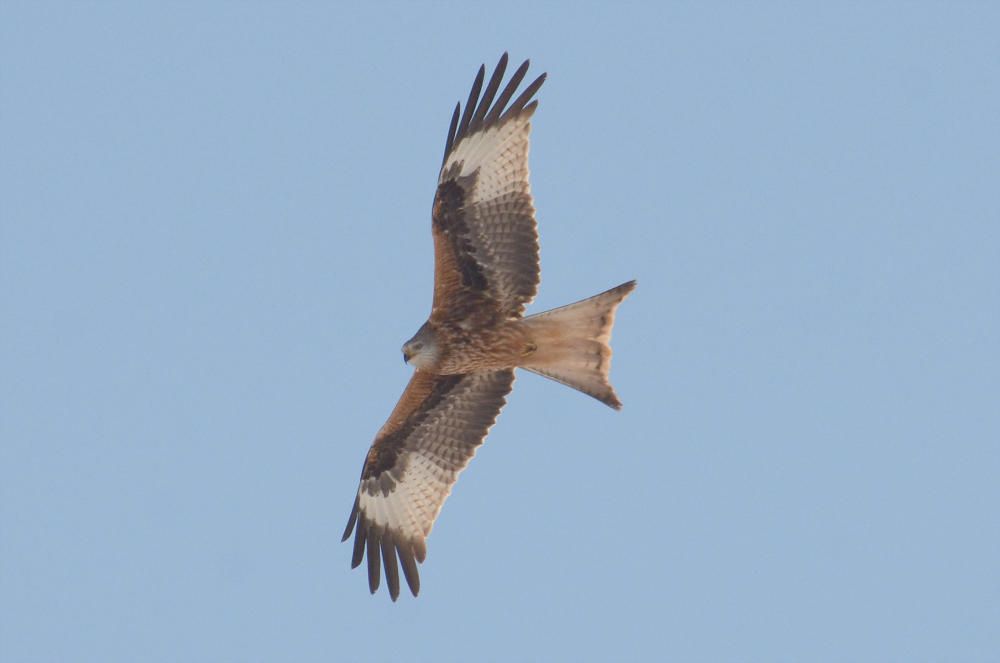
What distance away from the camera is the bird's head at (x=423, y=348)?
10719 mm

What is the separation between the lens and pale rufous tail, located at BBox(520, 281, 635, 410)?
34.0ft

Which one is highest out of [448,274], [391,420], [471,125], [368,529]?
[471,125]

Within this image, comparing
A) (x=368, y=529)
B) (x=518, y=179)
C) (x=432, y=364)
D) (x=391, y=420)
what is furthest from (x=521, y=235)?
(x=368, y=529)

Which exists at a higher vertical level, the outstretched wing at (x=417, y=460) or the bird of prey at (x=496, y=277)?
the bird of prey at (x=496, y=277)

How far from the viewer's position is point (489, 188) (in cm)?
1041

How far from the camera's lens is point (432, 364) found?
10.8 m

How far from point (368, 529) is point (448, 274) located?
84.1 inches

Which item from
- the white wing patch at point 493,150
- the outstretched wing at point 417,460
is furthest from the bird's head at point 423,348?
the white wing patch at point 493,150

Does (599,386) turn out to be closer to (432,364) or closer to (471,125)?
(432,364)

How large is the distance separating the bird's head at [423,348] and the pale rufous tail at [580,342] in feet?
2.20

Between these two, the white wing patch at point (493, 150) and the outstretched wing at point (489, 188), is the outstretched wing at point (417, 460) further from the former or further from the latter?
the white wing patch at point (493, 150)

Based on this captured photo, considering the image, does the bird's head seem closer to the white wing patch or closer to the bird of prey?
the bird of prey

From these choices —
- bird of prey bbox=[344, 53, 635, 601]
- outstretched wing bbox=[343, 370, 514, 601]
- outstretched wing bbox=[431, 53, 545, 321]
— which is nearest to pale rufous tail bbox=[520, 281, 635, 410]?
bird of prey bbox=[344, 53, 635, 601]

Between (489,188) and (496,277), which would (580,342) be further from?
(489,188)
